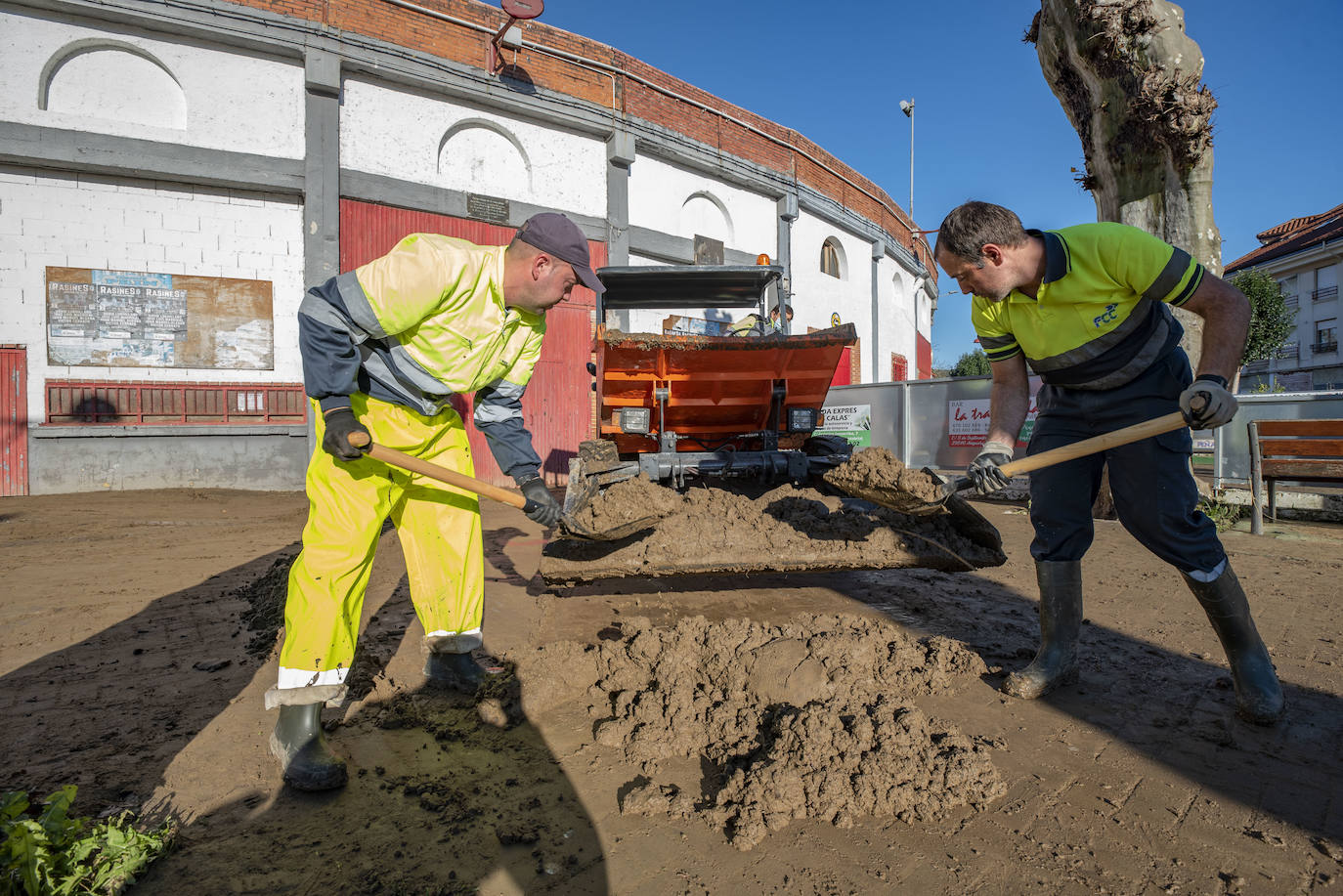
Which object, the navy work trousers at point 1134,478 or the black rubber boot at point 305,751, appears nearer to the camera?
the black rubber boot at point 305,751

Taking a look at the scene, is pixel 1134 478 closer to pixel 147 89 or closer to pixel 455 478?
pixel 455 478

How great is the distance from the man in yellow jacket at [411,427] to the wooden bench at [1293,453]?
6.39m

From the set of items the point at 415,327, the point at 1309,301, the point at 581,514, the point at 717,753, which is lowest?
the point at 717,753

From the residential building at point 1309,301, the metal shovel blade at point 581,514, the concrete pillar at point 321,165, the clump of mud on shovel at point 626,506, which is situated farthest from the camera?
the residential building at point 1309,301

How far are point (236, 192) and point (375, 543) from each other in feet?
28.5

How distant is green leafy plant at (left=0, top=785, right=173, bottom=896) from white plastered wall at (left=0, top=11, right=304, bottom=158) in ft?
30.8

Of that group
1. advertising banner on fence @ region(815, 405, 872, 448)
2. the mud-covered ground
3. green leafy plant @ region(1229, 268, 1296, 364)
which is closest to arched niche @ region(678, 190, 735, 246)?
advertising banner on fence @ region(815, 405, 872, 448)

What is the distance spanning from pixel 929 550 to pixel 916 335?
19.9 m

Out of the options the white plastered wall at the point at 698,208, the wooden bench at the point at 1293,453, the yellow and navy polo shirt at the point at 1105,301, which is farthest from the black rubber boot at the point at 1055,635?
the white plastered wall at the point at 698,208

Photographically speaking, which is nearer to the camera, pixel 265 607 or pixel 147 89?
pixel 265 607

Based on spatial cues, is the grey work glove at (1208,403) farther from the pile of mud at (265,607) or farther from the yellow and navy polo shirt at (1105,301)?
the pile of mud at (265,607)

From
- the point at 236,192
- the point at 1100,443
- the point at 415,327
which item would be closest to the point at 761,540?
the point at 1100,443

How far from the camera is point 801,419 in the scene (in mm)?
4980

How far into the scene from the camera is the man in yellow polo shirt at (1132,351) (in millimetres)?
2201
